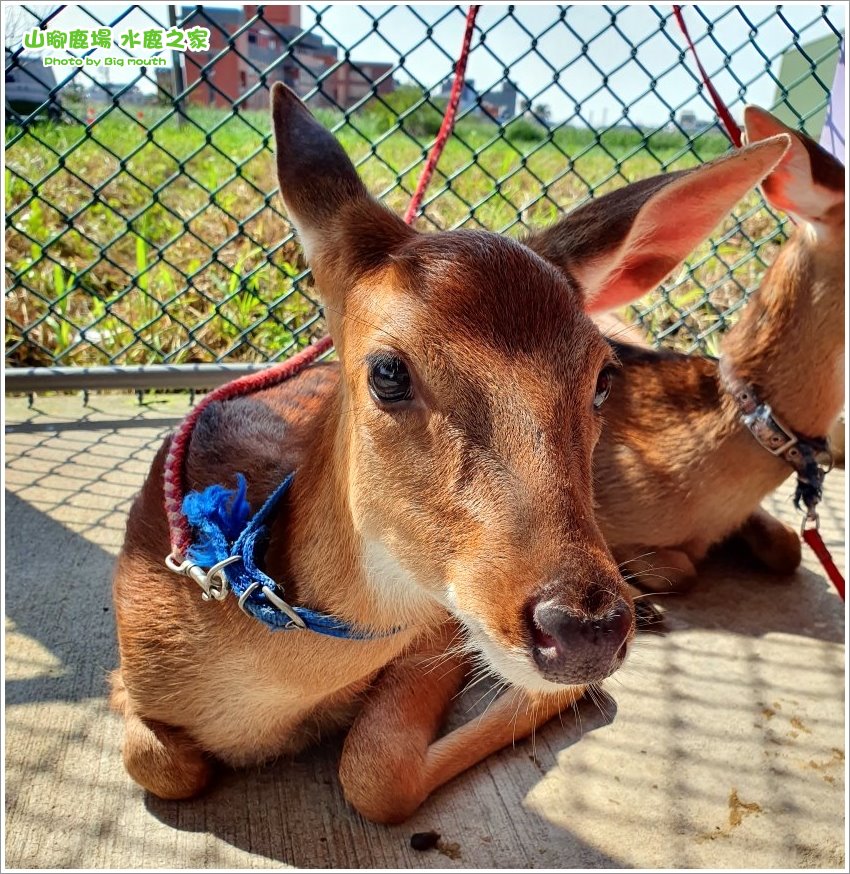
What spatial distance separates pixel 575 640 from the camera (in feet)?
4.30

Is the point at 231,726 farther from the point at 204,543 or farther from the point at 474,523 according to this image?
the point at 474,523

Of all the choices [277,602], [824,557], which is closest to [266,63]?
[277,602]

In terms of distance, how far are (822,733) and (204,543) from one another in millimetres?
1891

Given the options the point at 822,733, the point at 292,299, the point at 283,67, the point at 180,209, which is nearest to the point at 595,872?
the point at 822,733

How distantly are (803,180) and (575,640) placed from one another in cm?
213

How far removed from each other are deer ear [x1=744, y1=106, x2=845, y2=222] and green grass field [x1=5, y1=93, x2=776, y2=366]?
1.78 metres

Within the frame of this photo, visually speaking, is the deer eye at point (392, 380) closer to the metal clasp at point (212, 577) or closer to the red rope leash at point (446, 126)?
the metal clasp at point (212, 577)

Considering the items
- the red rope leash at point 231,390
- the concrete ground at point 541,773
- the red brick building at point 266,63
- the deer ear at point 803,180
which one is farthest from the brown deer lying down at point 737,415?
the red brick building at point 266,63

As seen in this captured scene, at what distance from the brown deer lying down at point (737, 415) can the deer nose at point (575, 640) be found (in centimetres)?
172

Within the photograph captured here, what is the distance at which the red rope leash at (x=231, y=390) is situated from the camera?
197cm

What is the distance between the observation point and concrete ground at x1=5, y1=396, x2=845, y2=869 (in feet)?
6.78

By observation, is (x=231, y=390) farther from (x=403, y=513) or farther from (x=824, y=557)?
(x=824, y=557)

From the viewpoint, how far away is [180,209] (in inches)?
238

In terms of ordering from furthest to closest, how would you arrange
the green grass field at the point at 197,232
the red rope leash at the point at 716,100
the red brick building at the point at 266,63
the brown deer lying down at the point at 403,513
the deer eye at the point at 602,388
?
the green grass field at the point at 197,232, the red brick building at the point at 266,63, the red rope leash at the point at 716,100, the deer eye at the point at 602,388, the brown deer lying down at the point at 403,513
